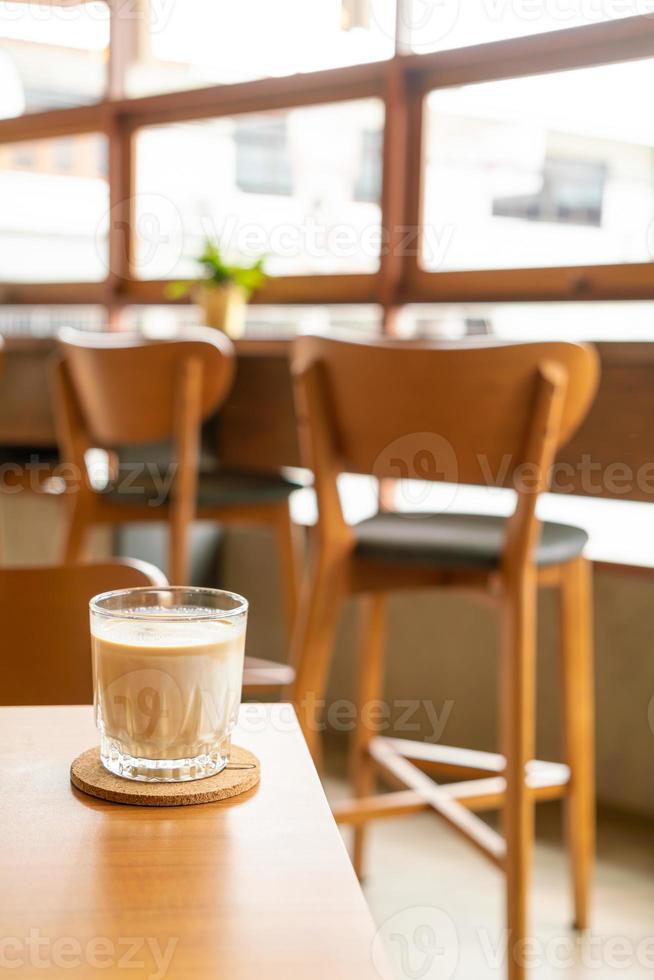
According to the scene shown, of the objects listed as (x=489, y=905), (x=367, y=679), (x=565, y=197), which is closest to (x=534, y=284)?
(x=565, y=197)

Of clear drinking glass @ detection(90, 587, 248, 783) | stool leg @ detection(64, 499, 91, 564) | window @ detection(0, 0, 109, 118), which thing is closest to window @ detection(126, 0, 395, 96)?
window @ detection(0, 0, 109, 118)

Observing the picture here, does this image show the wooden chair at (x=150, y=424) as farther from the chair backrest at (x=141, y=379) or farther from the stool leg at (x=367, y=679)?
the stool leg at (x=367, y=679)

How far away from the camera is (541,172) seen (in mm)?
2561

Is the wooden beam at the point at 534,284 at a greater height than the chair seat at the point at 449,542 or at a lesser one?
greater

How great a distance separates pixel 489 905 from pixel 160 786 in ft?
5.13

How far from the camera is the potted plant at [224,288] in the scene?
2.82m

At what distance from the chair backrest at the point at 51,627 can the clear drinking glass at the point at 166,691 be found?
1.30 feet

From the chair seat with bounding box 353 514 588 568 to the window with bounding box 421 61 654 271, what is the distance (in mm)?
839

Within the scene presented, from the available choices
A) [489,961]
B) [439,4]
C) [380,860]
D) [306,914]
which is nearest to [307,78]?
[439,4]

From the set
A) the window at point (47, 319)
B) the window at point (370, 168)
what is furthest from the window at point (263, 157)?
the window at point (47, 319)

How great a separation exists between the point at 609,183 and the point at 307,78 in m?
0.92

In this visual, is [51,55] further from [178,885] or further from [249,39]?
[178,885]

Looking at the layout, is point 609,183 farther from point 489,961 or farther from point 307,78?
point 489,961

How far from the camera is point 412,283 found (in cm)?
277
